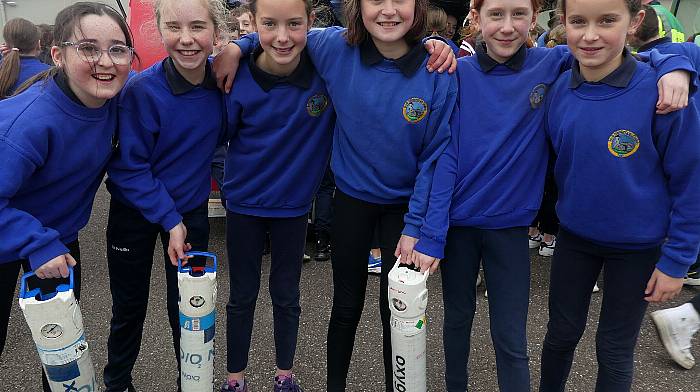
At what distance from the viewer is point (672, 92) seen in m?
1.74

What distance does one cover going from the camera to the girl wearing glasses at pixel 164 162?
6.84 feet

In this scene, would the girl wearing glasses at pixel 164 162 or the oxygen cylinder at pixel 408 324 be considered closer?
the oxygen cylinder at pixel 408 324

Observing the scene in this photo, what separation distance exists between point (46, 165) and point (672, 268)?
2.20 m

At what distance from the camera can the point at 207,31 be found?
6.97 feet

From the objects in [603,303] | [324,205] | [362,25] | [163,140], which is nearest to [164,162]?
[163,140]

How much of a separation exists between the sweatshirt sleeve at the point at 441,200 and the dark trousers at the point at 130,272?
3.22ft

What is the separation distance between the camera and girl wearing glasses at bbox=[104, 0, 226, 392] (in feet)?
6.84

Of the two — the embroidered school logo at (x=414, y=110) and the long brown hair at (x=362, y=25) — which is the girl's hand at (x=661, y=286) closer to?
the embroidered school logo at (x=414, y=110)

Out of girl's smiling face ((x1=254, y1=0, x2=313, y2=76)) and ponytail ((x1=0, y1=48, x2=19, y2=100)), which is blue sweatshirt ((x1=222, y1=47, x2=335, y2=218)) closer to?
girl's smiling face ((x1=254, y1=0, x2=313, y2=76))

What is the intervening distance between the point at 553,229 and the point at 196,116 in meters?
1.74

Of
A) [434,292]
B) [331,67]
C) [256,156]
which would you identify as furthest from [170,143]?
[434,292]

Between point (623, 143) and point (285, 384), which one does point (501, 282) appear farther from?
point (285, 384)

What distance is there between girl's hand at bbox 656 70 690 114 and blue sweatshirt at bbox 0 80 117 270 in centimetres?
194

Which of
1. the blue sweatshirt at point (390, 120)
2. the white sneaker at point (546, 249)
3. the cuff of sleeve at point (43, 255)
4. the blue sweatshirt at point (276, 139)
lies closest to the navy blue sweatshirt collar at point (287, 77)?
the blue sweatshirt at point (276, 139)
